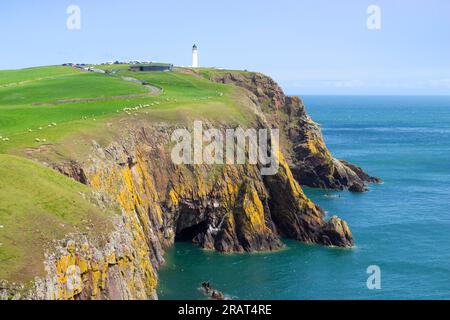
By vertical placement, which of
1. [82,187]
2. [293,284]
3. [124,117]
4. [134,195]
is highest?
[124,117]

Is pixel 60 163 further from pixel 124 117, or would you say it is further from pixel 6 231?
pixel 124 117

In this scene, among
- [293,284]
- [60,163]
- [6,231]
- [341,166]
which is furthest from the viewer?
[341,166]

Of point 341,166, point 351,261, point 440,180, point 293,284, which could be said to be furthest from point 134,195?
point 440,180

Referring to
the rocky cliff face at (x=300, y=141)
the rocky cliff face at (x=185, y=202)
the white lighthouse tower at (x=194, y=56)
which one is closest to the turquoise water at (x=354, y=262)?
the rocky cliff face at (x=185, y=202)

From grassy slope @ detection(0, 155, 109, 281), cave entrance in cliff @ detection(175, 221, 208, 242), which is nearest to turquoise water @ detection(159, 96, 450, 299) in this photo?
cave entrance in cliff @ detection(175, 221, 208, 242)

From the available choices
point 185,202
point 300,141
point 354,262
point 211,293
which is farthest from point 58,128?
point 300,141

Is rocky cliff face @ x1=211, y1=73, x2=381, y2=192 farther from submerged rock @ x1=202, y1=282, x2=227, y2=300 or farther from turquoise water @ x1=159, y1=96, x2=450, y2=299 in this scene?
submerged rock @ x1=202, y1=282, x2=227, y2=300

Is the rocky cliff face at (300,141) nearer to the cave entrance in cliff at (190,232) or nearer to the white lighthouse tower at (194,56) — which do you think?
the white lighthouse tower at (194,56)
